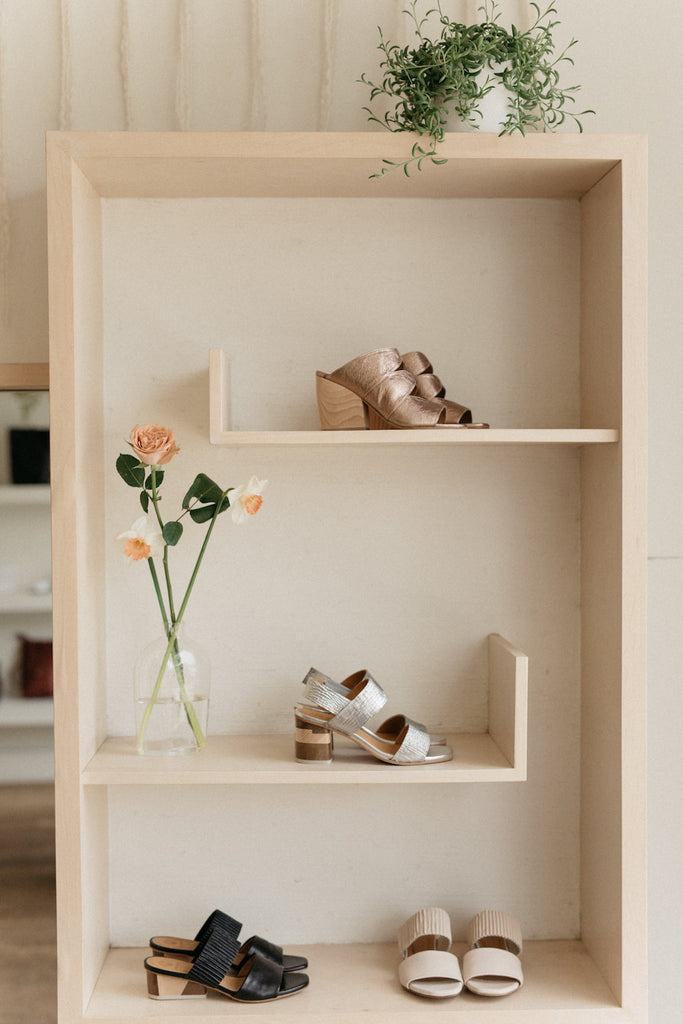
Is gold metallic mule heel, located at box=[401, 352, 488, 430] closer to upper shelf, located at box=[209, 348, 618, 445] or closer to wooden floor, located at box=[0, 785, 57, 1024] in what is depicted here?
upper shelf, located at box=[209, 348, 618, 445]

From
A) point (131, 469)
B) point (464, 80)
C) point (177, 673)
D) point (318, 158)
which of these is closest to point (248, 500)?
point (131, 469)

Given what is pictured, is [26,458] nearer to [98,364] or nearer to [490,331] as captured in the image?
[98,364]

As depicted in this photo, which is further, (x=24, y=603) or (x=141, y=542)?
(x=24, y=603)

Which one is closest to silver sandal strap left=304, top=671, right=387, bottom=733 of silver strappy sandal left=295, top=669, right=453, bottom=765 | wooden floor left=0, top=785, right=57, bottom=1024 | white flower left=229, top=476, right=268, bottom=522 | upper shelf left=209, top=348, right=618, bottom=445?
silver strappy sandal left=295, top=669, right=453, bottom=765

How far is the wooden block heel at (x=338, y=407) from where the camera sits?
1468 mm

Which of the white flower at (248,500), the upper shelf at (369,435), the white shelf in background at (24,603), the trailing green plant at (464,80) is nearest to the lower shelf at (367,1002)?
the white shelf in background at (24,603)

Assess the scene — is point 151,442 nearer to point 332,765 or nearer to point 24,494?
→ point 24,494

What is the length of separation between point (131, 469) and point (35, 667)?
42cm

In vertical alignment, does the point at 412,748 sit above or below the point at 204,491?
below

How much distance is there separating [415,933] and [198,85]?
→ 1534 mm

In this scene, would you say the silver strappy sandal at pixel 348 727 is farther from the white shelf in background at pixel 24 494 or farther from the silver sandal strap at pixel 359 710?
the white shelf in background at pixel 24 494

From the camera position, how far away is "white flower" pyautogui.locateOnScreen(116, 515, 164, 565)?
1414 millimetres

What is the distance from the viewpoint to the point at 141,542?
1420 millimetres

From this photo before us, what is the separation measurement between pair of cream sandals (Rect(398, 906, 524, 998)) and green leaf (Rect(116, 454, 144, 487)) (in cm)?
88
